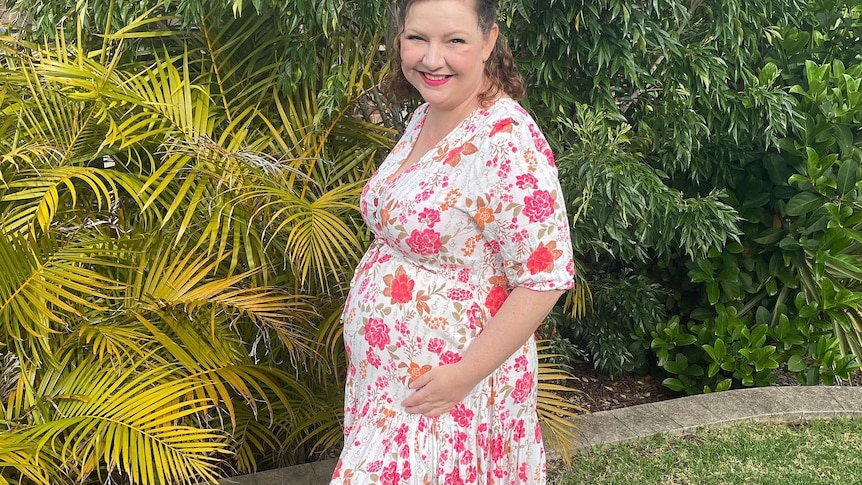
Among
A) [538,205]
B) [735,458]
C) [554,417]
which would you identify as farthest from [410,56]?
[735,458]

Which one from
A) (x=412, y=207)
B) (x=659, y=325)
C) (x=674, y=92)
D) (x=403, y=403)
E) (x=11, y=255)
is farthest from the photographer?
(x=659, y=325)

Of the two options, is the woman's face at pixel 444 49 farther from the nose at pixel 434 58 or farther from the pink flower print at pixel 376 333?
the pink flower print at pixel 376 333

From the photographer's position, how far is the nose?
1.86 m

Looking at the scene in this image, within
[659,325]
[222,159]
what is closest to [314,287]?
[222,159]

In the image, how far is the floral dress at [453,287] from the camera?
1.80 meters

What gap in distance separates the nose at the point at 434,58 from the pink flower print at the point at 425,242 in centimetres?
36

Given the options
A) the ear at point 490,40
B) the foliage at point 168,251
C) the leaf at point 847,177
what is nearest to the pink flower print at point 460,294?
the ear at point 490,40

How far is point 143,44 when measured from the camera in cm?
357

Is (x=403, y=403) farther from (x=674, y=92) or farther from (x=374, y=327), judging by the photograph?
(x=674, y=92)

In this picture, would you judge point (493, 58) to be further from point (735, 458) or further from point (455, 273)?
point (735, 458)

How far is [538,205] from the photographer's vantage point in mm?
1778

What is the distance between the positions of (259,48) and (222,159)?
65 centimetres

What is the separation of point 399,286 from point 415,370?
20cm

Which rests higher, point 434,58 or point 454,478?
point 434,58
